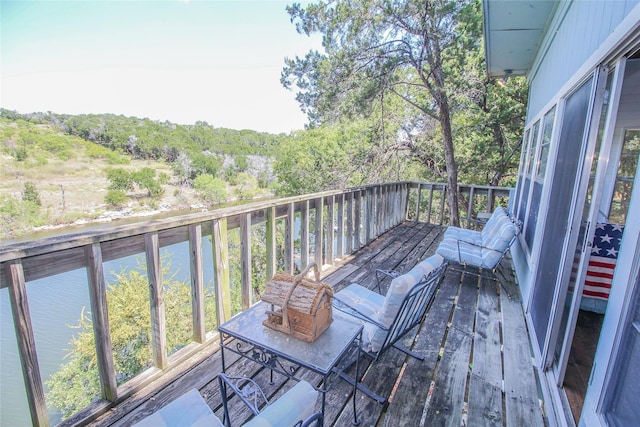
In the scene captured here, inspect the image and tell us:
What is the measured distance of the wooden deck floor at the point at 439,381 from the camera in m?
1.74

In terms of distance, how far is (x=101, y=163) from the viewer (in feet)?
86.6

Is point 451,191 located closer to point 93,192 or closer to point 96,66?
point 93,192

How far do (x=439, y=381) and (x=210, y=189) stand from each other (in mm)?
26390

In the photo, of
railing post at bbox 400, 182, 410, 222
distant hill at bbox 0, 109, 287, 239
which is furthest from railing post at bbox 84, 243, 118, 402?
distant hill at bbox 0, 109, 287, 239

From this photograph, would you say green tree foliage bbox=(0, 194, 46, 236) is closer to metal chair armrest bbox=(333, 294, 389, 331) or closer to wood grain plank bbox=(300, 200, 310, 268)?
wood grain plank bbox=(300, 200, 310, 268)

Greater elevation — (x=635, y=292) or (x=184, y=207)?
(x=635, y=292)

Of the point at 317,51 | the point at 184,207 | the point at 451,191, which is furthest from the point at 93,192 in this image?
the point at 451,191

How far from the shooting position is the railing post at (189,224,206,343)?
2.09m

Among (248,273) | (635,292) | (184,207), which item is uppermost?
(635,292)

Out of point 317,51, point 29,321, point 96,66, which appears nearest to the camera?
point 29,321

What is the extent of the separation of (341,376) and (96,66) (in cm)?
3400

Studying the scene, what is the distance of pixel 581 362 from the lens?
219 cm

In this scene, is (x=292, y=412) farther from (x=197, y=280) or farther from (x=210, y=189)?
(x=210, y=189)

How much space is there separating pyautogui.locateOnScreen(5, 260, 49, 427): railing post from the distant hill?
83.0 ft
